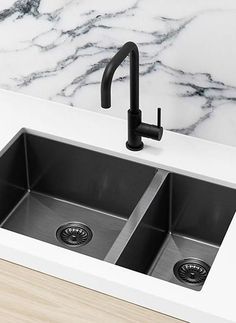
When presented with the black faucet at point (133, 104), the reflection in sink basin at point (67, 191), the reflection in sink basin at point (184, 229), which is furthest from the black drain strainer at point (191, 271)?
the black faucet at point (133, 104)

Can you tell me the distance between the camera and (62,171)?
6.72 ft

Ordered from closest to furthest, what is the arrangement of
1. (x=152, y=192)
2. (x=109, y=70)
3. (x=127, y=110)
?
(x=109, y=70)
(x=152, y=192)
(x=127, y=110)

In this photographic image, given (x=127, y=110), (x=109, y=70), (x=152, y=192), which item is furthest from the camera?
(x=127, y=110)

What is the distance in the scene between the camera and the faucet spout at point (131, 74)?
165cm

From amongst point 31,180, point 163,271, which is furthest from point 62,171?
point 163,271

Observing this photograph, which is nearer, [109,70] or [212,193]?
[109,70]

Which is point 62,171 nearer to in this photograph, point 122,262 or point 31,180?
point 31,180

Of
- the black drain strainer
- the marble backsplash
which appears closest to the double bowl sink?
the black drain strainer

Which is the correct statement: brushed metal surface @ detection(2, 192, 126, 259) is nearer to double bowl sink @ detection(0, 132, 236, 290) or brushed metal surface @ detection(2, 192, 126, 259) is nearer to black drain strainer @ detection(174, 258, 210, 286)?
double bowl sink @ detection(0, 132, 236, 290)

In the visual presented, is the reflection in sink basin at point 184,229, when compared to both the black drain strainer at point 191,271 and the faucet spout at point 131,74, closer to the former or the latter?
the black drain strainer at point 191,271

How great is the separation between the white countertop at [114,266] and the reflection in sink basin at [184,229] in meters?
0.05

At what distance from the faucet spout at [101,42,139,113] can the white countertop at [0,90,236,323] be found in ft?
0.54

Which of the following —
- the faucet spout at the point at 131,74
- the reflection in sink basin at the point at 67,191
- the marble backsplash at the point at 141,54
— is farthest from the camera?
the reflection in sink basin at the point at 67,191

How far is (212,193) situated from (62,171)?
0.43 meters
